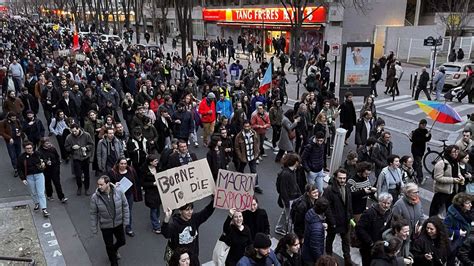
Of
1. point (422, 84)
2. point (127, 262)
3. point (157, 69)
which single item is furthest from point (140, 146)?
point (422, 84)

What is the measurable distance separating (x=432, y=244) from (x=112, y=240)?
4.33 m

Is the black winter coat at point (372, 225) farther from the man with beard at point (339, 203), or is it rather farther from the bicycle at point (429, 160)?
the bicycle at point (429, 160)

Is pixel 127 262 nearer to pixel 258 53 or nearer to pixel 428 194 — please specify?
pixel 428 194

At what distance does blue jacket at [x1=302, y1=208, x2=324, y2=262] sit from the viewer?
17.9 feet

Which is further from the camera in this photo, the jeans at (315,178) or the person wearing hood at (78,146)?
the person wearing hood at (78,146)

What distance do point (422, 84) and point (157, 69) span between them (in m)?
11.4

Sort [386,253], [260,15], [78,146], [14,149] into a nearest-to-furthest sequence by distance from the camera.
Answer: [386,253] < [78,146] < [14,149] < [260,15]

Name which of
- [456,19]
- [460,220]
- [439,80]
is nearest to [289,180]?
[460,220]

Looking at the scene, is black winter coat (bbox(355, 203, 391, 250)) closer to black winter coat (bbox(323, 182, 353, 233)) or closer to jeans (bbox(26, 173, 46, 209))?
black winter coat (bbox(323, 182, 353, 233))

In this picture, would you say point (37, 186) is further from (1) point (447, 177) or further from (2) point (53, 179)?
(1) point (447, 177)

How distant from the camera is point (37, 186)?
26.7ft

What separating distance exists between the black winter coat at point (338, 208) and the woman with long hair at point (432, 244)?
1.15m

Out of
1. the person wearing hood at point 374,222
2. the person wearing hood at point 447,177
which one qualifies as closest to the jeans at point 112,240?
the person wearing hood at point 374,222

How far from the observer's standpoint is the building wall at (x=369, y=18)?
3278cm
